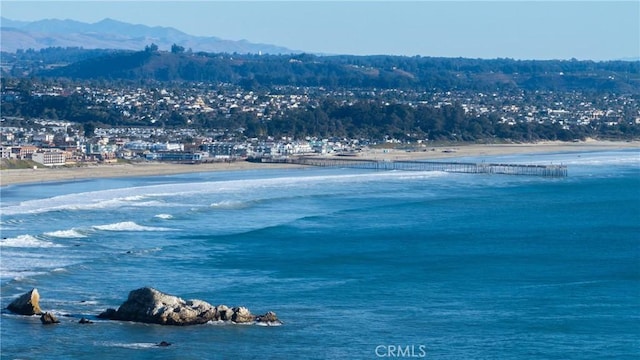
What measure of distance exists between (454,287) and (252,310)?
205 inches

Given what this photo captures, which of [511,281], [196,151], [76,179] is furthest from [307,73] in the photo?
[511,281]

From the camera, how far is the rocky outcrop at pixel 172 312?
24406 millimetres

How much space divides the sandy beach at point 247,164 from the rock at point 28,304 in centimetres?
2677

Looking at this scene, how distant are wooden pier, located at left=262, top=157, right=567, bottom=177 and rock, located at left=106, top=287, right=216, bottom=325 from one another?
Result: 3869 centimetres

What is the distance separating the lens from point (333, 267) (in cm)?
3122

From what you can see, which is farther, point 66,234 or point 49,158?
point 49,158

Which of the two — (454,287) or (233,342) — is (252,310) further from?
(454,287)

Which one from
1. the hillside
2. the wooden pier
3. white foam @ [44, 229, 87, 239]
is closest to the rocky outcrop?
white foam @ [44, 229, 87, 239]

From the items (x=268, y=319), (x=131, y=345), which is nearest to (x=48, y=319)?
(x=131, y=345)

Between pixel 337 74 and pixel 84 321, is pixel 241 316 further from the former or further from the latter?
pixel 337 74

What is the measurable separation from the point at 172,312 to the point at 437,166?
141ft

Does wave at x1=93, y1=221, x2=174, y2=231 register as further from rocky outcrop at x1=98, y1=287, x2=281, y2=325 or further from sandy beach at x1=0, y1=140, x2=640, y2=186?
sandy beach at x1=0, y1=140, x2=640, y2=186

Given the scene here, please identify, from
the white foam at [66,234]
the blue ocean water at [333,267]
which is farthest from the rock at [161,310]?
the white foam at [66,234]

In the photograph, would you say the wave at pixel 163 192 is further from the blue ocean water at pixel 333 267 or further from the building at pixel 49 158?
the building at pixel 49 158
